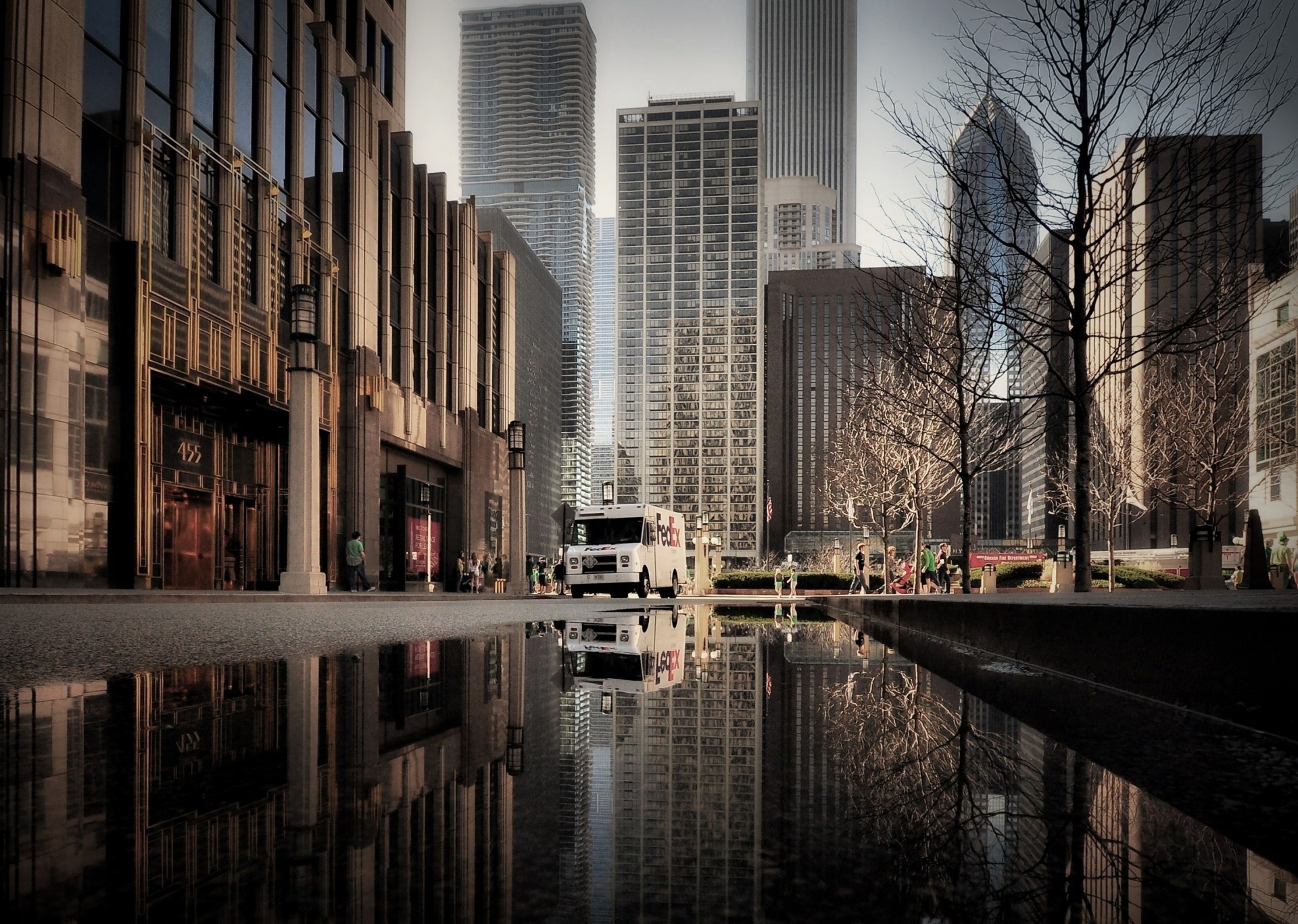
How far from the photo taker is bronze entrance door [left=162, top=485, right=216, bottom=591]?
951 inches

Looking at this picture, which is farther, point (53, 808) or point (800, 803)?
point (800, 803)

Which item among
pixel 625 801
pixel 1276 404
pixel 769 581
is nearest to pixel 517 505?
pixel 769 581

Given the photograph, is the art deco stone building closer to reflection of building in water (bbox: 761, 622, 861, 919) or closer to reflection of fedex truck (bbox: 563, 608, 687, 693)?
reflection of fedex truck (bbox: 563, 608, 687, 693)

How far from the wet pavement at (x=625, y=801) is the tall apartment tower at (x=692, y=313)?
16768 cm

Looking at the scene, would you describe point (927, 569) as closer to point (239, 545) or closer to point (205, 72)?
point (239, 545)

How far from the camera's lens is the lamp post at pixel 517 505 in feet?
129

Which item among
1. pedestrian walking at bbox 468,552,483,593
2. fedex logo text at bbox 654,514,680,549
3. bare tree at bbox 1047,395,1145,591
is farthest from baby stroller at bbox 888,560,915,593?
pedestrian walking at bbox 468,552,483,593

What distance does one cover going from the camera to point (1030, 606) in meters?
6.55

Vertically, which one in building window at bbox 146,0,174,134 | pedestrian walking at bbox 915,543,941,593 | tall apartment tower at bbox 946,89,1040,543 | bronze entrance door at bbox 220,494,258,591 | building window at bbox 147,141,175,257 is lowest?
pedestrian walking at bbox 915,543,941,593

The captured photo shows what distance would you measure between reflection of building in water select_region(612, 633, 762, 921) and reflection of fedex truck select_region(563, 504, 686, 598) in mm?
23594

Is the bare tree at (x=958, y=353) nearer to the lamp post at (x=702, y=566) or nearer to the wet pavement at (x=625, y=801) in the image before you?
the wet pavement at (x=625, y=801)

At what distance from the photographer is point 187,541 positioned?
25.0 metres

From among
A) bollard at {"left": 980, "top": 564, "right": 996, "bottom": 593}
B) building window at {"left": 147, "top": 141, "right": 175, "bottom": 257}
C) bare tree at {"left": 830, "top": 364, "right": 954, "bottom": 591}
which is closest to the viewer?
building window at {"left": 147, "top": 141, "right": 175, "bottom": 257}

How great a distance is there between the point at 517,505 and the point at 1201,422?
2738cm
